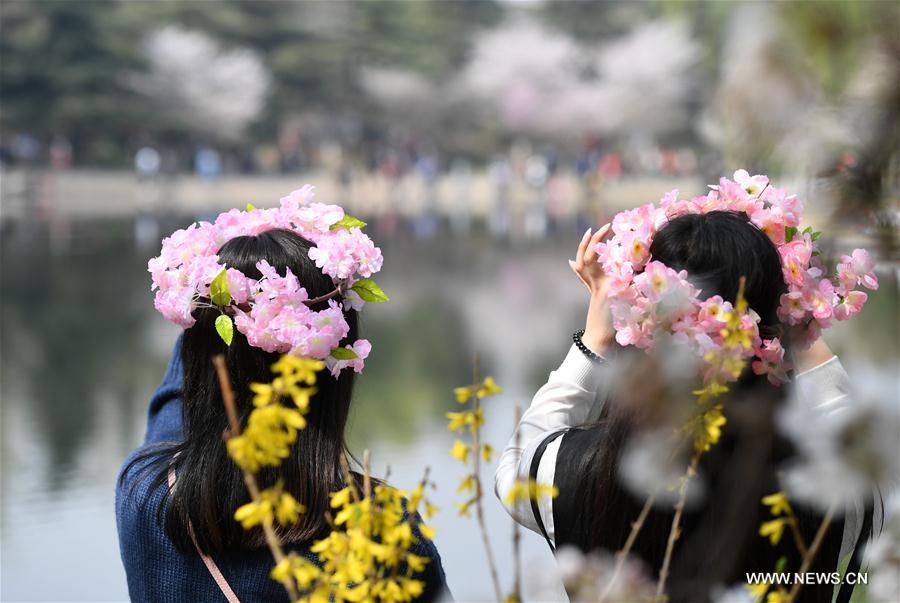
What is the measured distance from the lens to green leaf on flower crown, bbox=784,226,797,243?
2018 millimetres

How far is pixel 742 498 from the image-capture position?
166 cm

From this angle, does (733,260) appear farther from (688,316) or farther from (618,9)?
(618,9)

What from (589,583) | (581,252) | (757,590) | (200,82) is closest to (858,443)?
(589,583)

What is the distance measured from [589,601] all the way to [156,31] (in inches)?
1903

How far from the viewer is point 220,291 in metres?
2.02

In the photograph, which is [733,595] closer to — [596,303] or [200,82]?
[596,303]

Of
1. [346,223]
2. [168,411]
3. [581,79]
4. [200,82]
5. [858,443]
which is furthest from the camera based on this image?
[581,79]

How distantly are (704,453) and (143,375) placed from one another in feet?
24.9

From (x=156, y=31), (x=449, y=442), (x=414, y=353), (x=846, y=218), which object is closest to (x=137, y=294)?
(x=414, y=353)

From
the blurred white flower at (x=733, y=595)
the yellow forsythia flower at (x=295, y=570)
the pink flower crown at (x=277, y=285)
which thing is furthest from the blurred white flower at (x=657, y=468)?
the pink flower crown at (x=277, y=285)

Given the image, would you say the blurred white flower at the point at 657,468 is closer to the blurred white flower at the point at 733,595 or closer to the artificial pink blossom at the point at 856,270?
the blurred white flower at the point at 733,595

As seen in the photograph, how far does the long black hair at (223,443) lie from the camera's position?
194 cm

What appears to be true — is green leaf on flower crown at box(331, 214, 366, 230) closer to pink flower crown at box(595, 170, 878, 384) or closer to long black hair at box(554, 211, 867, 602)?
pink flower crown at box(595, 170, 878, 384)

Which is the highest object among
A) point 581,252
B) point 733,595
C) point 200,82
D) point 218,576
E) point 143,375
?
point 200,82
